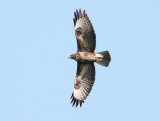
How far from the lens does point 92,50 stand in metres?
16.7

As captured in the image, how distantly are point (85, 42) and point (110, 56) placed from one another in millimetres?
1057

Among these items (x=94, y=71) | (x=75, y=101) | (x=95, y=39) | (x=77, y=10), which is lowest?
(x=75, y=101)

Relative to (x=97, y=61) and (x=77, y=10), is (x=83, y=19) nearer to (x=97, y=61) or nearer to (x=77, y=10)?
(x=77, y=10)

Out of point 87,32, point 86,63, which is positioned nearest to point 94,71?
point 86,63

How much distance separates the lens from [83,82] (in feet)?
56.1

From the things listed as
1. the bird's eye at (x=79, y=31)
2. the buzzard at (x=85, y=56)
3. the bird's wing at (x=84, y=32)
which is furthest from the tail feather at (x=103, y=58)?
the bird's eye at (x=79, y=31)

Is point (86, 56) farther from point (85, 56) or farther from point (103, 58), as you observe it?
point (103, 58)

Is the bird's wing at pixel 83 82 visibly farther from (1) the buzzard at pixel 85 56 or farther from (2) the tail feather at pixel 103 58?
(2) the tail feather at pixel 103 58

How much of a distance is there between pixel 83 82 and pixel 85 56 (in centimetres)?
106

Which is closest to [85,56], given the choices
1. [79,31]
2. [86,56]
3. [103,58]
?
[86,56]

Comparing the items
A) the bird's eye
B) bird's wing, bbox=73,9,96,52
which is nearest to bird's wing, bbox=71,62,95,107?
bird's wing, bbox=73,9,96,52

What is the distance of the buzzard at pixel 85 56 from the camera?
54.6 ft

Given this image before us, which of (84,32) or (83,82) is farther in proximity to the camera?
(83,82)

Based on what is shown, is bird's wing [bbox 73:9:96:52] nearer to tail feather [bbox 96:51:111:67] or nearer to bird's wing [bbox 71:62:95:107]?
tail feather [bbox 96:51:111:67]
